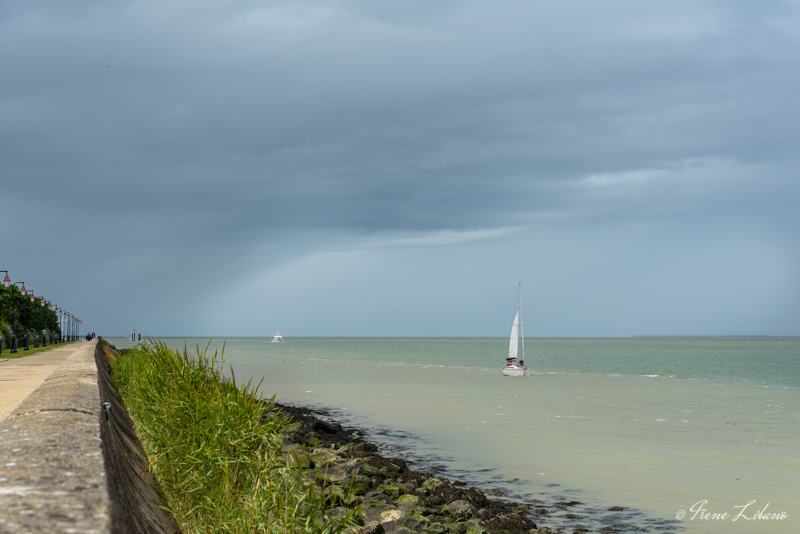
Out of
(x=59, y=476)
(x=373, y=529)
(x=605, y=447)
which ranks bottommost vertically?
(x=605, y=447)

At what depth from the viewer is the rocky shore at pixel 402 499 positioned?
8.94m

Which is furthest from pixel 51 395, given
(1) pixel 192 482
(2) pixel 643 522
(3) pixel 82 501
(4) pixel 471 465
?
(4) pixel 471 465

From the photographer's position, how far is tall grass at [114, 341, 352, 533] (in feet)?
19.4

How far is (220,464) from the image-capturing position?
7.02 metres

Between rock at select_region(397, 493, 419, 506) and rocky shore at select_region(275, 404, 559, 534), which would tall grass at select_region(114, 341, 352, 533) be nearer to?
rocky shore at select_region(275, 404, 559, 534)

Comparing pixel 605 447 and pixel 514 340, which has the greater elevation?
pixel 514 340

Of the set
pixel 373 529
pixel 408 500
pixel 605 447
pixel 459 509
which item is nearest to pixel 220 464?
pixel 373 529

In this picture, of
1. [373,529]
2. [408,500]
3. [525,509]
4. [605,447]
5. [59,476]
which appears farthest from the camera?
[605,447]

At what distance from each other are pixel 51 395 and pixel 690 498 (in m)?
11.6

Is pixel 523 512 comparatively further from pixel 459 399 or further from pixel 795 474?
pixel 459 399

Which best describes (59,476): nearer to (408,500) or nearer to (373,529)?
(373,529)

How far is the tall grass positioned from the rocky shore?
2.13 ft

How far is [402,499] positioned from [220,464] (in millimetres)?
4373

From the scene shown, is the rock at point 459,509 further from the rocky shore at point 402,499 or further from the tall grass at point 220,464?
the tall grass at point 220,464
